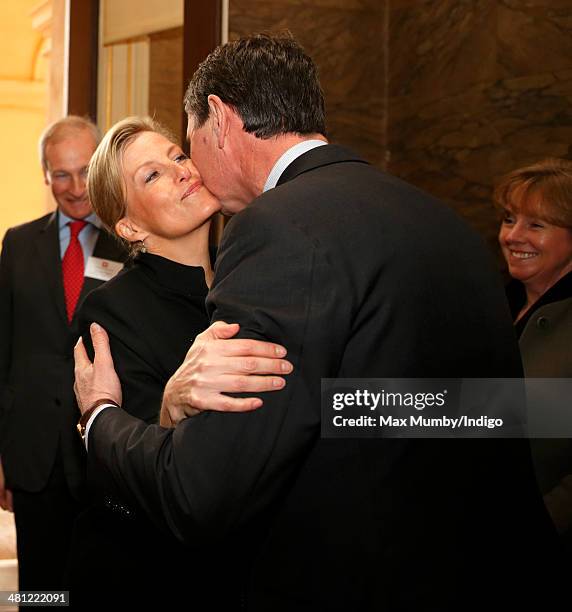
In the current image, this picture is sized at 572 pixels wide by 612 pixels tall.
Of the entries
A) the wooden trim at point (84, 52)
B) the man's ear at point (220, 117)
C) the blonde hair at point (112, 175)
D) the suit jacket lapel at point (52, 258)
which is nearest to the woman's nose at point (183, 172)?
the blonde hair at point (112, 175)

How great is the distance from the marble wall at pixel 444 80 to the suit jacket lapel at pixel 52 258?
1.20 meters

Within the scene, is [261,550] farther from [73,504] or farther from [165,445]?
[73,504]

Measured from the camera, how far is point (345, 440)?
1.57 metres

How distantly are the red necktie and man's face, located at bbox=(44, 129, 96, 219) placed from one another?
6 cm

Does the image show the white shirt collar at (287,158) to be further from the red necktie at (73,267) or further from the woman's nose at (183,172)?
the red necktie at (73,267)

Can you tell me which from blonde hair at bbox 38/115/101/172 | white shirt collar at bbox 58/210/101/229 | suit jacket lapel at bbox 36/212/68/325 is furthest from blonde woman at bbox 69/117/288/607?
blonde hair at bbox 38/115/101/172

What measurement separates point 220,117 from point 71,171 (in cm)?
218

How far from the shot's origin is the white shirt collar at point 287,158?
186 centimetres

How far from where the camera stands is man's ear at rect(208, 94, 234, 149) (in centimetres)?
191

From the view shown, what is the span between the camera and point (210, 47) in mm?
4266

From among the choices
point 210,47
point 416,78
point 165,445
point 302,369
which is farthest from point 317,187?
point 416,78

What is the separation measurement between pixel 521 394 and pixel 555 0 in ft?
8.59

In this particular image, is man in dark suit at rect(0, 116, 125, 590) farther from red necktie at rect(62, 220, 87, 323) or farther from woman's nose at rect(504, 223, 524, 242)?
woman's nose at rect(504, 223, 524, 242)

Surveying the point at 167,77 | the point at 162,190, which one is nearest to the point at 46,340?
the point at 162,190
